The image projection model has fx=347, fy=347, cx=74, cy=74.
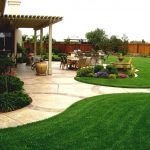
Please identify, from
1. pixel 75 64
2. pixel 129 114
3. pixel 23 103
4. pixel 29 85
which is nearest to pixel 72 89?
pixel 29 85

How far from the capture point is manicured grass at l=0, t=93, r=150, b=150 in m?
5.62

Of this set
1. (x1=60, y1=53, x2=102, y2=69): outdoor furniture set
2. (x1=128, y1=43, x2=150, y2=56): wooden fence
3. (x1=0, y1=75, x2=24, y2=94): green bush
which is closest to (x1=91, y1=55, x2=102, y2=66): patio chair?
(x1=60, y1=53, x2=102, y2=69): outdoor furniture set

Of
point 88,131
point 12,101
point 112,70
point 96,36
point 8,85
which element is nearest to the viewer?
point 88,131

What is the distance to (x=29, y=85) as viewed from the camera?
12070mm

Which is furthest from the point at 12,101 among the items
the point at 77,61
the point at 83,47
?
the point at 83,47

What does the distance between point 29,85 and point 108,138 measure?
6.51 m

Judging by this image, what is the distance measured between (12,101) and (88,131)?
257cm

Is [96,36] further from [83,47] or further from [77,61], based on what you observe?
[77,61]

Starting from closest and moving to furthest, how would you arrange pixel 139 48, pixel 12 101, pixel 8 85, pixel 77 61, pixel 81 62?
pixel 12 101, pixel 8 85, pixel 81 62, pixel 77 61, pixel 139 48

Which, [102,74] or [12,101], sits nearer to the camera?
[12,101]

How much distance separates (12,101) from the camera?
821 cm

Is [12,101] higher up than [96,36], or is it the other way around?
[96,36]

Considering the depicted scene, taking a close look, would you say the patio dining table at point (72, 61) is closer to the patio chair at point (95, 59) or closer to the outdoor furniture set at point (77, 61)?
the outdoor furniture set at point (77, 61)

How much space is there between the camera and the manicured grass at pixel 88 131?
562cm
